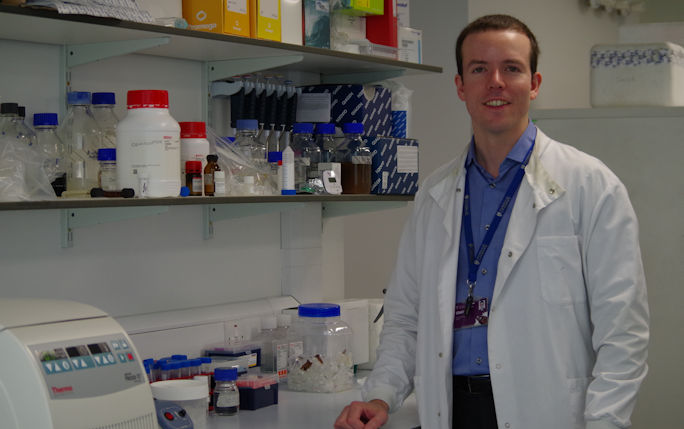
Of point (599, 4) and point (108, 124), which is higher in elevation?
point (599, 4)

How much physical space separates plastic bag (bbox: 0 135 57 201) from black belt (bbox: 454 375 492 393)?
106 centimetres

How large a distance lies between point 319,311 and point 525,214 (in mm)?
857

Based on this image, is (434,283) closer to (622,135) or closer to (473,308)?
(473,308)

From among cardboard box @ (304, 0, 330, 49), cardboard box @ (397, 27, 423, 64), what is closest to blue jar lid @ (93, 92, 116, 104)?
cardboard box @ (304, 0, 330, 49)

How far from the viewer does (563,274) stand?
2.06m

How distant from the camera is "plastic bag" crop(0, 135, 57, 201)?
6.52 feet

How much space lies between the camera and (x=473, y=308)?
2.17m

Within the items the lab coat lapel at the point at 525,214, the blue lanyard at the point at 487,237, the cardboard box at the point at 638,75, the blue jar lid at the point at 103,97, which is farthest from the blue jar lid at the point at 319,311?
the cardboard box at the point at 638,75

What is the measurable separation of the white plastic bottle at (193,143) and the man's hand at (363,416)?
2.53ft

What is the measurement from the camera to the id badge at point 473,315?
7.07ft

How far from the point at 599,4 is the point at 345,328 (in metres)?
3.18

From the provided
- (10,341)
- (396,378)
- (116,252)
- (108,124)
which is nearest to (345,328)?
(396,378)

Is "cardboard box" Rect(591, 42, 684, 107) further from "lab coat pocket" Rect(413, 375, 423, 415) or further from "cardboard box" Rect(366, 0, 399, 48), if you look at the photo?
"lab coat pocket" Rect(413, 375, 423, 415)

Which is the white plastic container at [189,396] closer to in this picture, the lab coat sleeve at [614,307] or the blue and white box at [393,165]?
the lab coat sleeve at [614,307]
